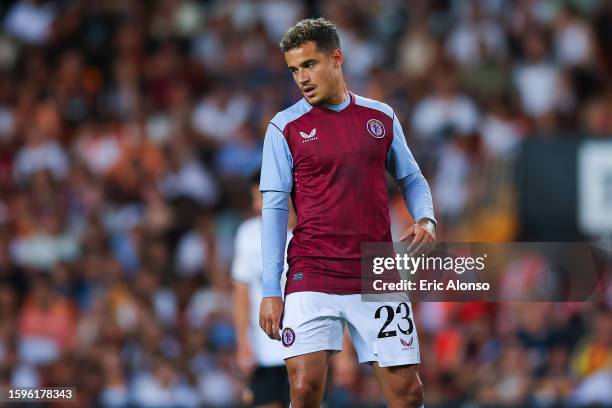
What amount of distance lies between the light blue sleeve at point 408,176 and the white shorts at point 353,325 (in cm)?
49

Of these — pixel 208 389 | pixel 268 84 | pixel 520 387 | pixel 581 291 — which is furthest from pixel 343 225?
pixel 268 84

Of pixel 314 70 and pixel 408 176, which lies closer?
pixel 314 70

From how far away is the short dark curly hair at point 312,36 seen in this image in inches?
235

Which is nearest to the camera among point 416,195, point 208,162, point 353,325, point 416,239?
point 416,239

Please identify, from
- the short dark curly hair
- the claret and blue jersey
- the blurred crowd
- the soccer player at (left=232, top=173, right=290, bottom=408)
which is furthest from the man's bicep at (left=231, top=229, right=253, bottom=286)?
the blurred crowd

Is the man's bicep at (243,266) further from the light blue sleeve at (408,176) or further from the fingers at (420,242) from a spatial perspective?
the fingers at (420,242)

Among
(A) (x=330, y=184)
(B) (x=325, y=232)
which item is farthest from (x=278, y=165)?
(B) (x=325, y=232)

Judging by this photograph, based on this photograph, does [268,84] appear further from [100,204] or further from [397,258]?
[397,258]

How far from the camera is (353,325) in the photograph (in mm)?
6012

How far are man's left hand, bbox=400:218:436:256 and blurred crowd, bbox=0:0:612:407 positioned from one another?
5.30 metres

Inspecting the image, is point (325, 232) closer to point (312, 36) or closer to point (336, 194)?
point (336, 194)

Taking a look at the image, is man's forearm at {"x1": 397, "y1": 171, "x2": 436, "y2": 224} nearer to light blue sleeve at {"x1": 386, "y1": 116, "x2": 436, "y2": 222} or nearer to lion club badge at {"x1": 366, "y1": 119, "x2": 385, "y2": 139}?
light blue sleeve at {"x1": 386, "y1": 116, "x2": 436, "y2": 222}

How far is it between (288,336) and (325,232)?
52cm

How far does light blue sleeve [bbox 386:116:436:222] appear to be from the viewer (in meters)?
6.18
